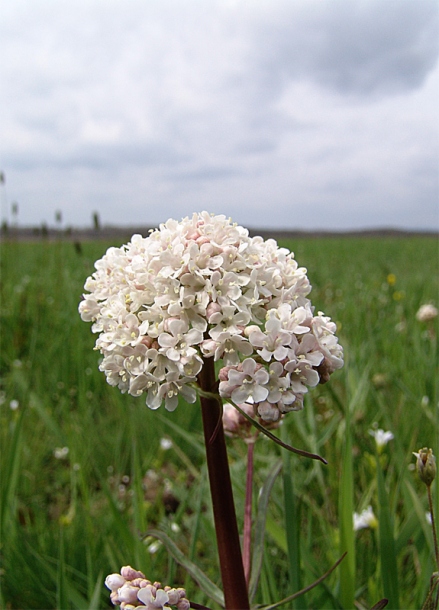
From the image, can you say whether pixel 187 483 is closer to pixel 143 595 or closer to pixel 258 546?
pixel 258 546

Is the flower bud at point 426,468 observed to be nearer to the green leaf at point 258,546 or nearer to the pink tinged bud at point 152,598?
the green leaf at point 258,546

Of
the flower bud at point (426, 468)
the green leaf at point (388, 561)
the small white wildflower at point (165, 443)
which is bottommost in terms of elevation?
the small white wildflower at point (165, 443)

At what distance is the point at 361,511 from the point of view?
2107 millimetres

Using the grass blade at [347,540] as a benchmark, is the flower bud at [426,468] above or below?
above

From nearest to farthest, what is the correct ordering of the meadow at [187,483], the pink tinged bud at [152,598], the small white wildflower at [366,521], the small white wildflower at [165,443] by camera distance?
the pink tinged bud at [152,598] → the meadow at [187,483] → the small white wildflower at [366,521] → the small white wildflower at [165,443]

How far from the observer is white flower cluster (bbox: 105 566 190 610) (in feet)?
3.30

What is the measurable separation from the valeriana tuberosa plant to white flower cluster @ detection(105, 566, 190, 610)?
170mm

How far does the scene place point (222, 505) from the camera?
1.19 metres

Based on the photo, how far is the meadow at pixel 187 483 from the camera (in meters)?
1.53

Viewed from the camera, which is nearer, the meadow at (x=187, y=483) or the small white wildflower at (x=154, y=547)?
the meadow at (x=187, y=483)

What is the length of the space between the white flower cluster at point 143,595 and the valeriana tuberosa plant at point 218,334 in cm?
17

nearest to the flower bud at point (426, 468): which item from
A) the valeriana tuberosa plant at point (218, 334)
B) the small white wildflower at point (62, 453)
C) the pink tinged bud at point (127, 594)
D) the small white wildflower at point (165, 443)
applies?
the valeriana tuberosa plant at point (218, 334)

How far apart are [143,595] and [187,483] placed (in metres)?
1.72

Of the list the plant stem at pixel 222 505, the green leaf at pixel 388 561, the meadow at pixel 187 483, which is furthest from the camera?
the meadow at pixel 187 483
